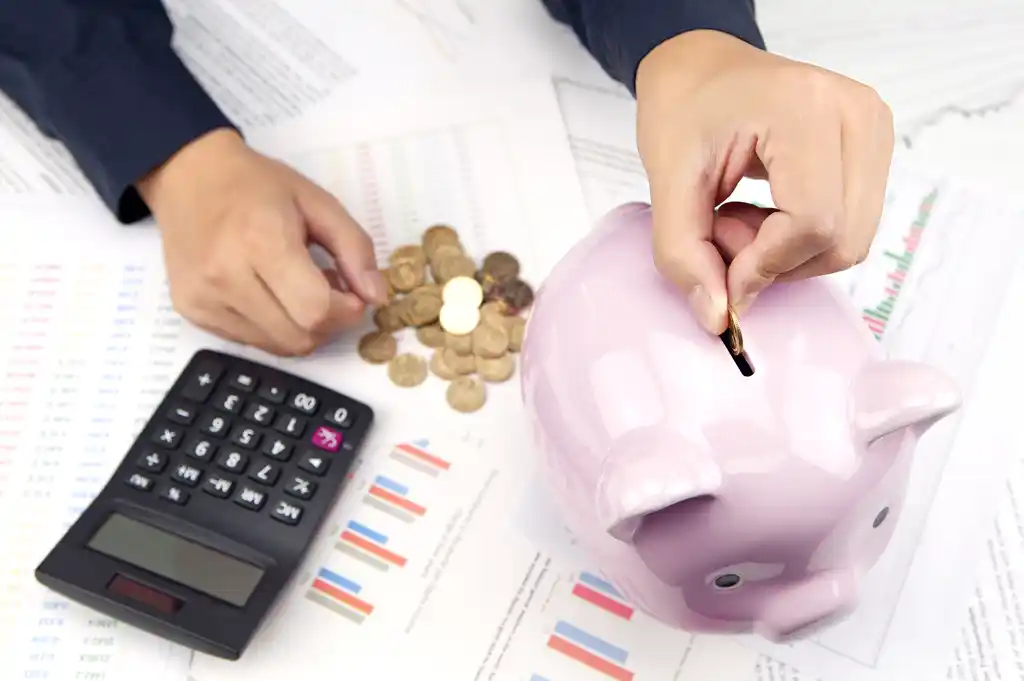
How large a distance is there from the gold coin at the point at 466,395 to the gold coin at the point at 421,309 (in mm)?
40

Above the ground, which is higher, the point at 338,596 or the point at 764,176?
the point at 764,176

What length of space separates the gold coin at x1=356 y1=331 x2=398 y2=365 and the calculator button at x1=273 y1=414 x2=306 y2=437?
5cm

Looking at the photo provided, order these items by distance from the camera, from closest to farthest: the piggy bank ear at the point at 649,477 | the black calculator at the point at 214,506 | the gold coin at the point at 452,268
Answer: the piggy bank ear at the point at 649,477, the black calculator at the point at 214,506, the gold coin at the point at 452,268

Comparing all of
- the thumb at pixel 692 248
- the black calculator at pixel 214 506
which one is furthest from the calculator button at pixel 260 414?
the thumb at pixel 692 248

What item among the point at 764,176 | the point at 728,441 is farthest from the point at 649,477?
the point at 764,176

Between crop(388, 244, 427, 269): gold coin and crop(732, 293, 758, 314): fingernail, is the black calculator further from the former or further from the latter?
crop(732, 293, 758, 314): fingernail

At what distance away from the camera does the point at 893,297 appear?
0.49 m

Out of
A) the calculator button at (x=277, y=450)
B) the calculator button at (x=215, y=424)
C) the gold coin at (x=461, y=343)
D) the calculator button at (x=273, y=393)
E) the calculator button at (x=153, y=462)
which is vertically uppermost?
the gold coin at (x=461, y=343)

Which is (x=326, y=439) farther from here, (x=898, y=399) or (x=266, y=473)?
(x=898, y=399)

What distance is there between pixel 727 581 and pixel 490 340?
197mm

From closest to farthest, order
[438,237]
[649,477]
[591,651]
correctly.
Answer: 1. [649,477]
2. [591,651]
3. [438,237]

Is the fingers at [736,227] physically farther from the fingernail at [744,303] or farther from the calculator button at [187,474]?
the calculator button at [187,474]

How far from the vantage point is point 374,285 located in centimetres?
46

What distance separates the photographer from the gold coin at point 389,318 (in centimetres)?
48
